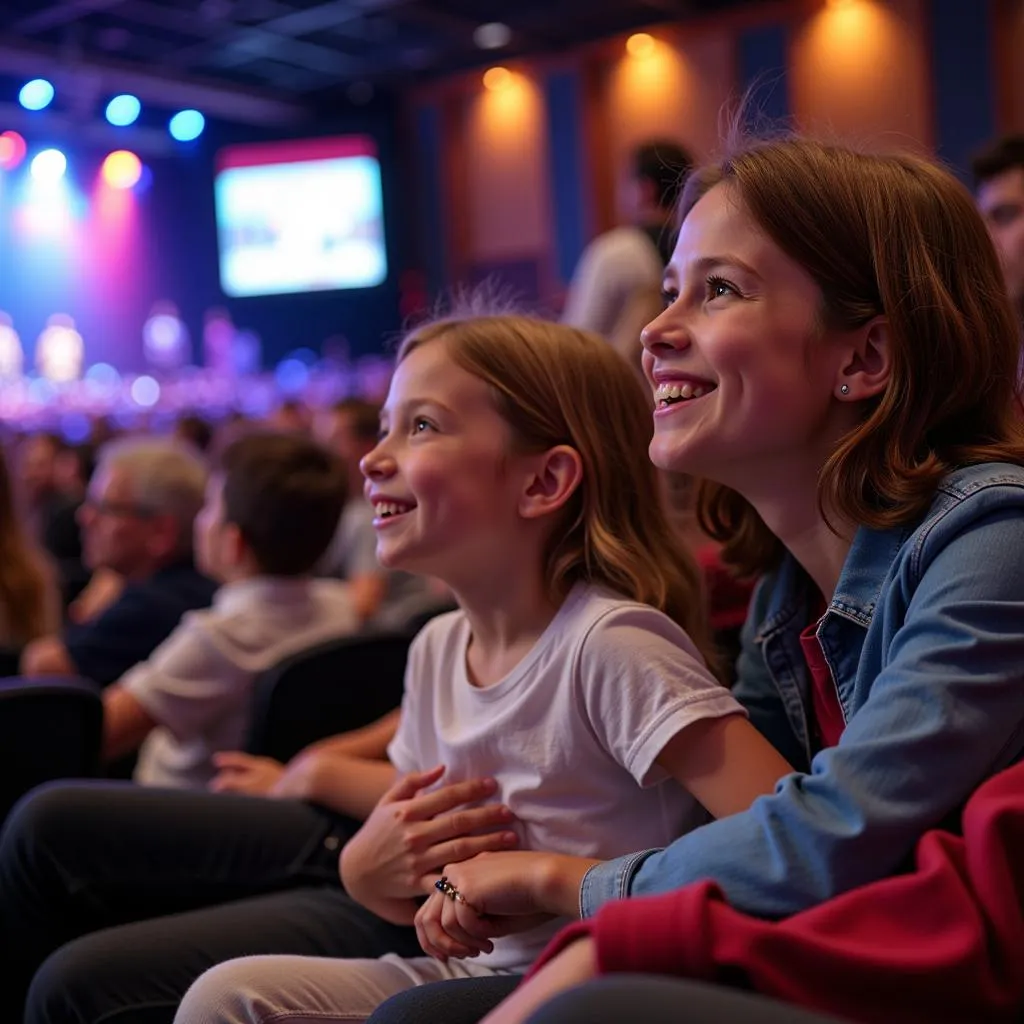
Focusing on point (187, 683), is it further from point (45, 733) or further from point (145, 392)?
point (145, 392)

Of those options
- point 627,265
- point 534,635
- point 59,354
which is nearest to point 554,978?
point 534,635

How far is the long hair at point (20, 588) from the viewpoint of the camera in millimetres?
2918

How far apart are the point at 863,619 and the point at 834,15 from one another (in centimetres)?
868

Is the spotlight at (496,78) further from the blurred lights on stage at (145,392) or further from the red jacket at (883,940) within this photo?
the red jacket at (883,940)

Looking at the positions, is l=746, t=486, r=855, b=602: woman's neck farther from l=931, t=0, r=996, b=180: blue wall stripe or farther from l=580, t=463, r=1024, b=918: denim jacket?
l=931, t=0, r=996, b=180: blue wall stripe

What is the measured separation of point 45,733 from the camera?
1938 millimetres

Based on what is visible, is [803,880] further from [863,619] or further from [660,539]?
[660,539]

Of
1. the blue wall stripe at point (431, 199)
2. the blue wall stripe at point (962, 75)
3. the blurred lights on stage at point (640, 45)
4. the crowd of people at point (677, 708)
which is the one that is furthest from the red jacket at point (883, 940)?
the blue wall stripe at point (431, 199)

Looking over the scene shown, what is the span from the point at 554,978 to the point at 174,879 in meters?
0.99

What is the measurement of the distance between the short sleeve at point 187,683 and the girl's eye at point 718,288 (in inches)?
53.4

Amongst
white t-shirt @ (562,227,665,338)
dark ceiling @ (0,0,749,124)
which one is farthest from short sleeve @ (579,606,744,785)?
dark ceiling @ (0,0,749,124)

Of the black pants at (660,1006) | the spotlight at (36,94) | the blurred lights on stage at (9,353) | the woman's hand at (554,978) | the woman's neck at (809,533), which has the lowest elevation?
the woman's hand at (554,978)

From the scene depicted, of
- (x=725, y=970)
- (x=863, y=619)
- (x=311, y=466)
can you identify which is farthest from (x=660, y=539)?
(x=311, y=466)

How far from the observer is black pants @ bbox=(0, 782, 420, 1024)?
152 centimetres
